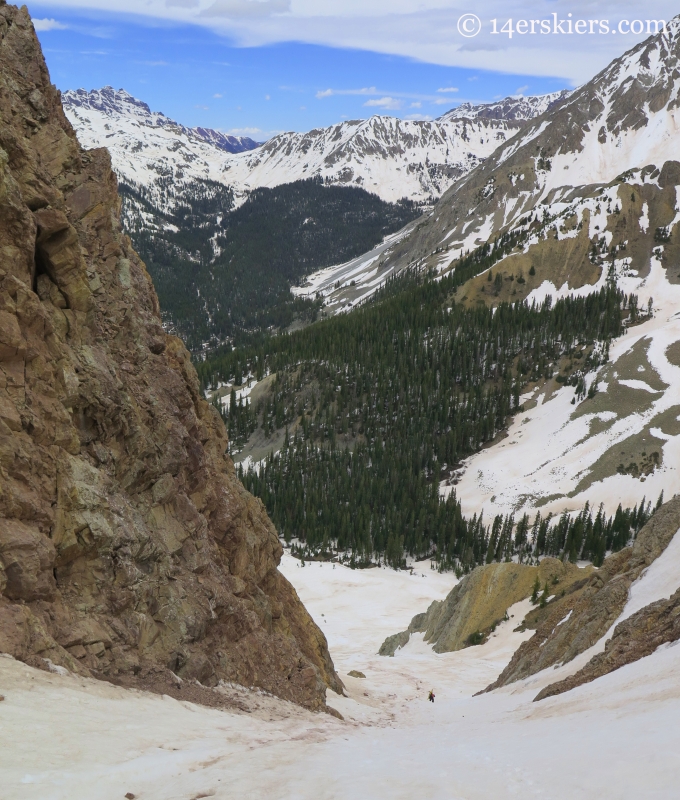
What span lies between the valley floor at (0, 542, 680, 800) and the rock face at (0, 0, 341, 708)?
6.01 feet

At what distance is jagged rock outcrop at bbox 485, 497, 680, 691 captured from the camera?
25739 millimetres

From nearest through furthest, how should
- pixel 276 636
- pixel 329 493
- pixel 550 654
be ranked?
1. pixel 276 636
2. pixel 550 654
3. pixel 329 493

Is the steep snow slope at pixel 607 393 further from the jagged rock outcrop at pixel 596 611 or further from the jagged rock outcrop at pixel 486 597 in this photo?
the jagged rock outcrop at pixel 596 611

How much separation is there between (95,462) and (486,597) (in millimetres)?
36458

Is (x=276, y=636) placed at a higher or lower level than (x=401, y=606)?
higher

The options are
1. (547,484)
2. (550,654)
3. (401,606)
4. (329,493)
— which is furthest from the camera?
(329,493)

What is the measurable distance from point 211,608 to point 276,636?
4.73 m

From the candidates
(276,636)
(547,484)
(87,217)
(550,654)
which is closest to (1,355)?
(87,217)

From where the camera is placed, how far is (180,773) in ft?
38.0

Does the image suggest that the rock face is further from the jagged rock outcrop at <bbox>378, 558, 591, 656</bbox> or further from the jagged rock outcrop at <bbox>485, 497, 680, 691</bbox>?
the jagged rock outcrop at <bbox>378, 558, 591, 656</bbox>

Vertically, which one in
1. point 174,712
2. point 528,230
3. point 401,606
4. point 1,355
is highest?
point 528,230

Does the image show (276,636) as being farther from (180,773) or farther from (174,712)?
(180,773)

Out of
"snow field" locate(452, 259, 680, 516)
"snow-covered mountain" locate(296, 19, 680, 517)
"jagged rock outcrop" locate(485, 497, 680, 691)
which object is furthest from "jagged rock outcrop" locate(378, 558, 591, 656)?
"snow-covered mountain" locate(296, 19, 680, 517)

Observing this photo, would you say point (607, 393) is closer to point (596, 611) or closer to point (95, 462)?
point (596, 611)
